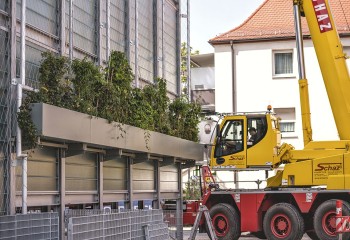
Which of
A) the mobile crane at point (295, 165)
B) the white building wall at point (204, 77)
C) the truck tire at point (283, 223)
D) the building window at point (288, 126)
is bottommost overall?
the truck tire at point (283, 223)

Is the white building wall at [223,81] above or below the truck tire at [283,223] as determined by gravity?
above

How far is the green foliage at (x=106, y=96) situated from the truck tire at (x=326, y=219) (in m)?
4.52

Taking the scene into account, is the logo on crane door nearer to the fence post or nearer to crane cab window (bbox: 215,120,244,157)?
crane cab window (bbox: 215,120,244,157)

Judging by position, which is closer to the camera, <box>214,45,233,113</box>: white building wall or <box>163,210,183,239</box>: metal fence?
<box>163,210,183,239</box>: metal fence

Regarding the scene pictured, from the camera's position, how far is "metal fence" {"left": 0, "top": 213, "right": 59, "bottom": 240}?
32.6 feet

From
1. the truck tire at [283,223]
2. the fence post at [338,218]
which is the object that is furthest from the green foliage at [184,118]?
the fence post at [338,218]

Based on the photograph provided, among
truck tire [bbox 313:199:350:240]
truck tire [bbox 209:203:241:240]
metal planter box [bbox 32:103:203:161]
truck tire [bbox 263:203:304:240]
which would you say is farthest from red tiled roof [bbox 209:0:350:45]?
truck tire [bbox 313:199:350:240]

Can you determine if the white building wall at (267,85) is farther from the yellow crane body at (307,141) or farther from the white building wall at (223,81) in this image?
the yellow crane body at (307,141)

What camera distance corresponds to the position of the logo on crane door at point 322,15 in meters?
23.2

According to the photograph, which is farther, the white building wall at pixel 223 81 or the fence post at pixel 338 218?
the white building wall at pixel 223 81

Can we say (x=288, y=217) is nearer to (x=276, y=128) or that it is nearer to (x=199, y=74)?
(x=276, y=128)

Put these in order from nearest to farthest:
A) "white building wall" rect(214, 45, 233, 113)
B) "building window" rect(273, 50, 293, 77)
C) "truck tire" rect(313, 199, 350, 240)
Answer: "truck tire" rect(313, 199, 350, 240) < "building window" rect(273, 50, 293, 77) < "white building wall" rect(214, 45, 233, 113)

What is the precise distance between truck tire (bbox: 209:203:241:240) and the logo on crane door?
551 centimetres

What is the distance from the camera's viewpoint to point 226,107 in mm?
41938
